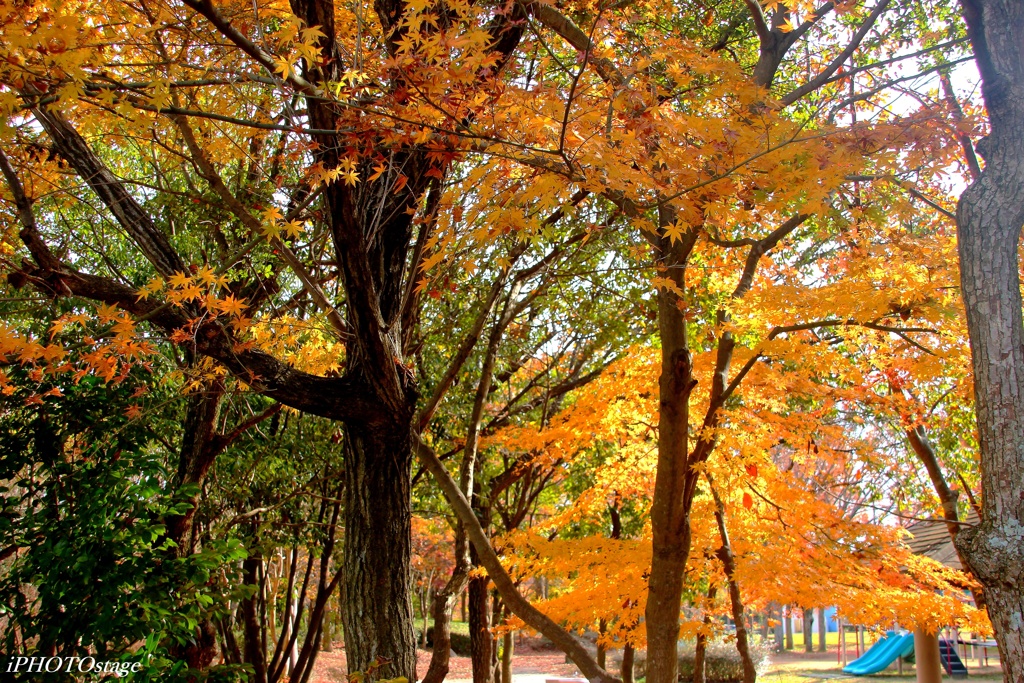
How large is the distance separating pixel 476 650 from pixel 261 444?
306 cm

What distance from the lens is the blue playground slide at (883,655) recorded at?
1530 centimetres

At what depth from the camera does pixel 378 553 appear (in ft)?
11.3

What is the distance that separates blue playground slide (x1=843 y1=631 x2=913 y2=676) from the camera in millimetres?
15297

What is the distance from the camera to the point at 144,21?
12.7 ft

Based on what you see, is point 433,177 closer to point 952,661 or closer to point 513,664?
point 952,661

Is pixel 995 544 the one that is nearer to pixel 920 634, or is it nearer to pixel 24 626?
pixel 24 626

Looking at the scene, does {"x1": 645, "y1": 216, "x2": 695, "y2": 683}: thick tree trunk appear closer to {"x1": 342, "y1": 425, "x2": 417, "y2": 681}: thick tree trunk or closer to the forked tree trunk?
{"x1": 342, "y1": 425, "x2": 417, "y2": 681}: thick tree trunk

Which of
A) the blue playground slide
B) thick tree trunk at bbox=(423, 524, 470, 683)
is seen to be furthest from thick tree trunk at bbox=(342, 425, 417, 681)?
the blue playground slide

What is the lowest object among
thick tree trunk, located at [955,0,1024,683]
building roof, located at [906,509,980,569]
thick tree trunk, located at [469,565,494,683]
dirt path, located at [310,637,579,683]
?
dirt path, located at [310,637,579,683]

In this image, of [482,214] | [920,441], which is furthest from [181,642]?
[920,441]

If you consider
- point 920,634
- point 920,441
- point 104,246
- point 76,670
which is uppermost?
point 104,246

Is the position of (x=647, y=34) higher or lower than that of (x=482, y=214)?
higher

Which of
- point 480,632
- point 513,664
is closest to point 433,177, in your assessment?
point 480,632

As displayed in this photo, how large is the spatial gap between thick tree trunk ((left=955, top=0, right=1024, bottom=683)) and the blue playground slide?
14.9 meters
